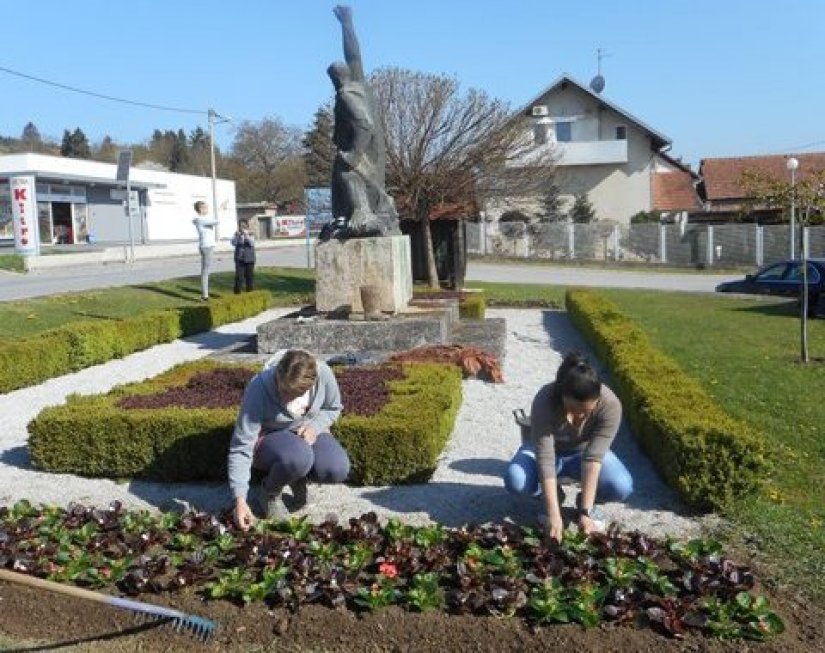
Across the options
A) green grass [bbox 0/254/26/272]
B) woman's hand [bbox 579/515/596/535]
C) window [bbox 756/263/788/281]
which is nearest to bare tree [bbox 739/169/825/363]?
woman's hand [bbox 579/515/596/535]

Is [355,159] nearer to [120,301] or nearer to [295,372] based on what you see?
[295,372]

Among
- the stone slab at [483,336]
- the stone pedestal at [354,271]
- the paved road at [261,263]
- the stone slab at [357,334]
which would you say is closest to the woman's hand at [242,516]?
the stone slab at [357,334]

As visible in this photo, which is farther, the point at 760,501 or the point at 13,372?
the point at 13,372

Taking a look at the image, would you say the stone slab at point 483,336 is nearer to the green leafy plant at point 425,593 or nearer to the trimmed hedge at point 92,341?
the trimmed hedge at point 92,341

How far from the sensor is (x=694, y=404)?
6047 millimetres

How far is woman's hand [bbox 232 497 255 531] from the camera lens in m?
4.64

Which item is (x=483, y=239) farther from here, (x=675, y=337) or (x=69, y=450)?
(x=69, y=450)

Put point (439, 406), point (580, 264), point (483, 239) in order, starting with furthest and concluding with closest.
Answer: point (483, 239) < point (580, 264) < point (439, 406)

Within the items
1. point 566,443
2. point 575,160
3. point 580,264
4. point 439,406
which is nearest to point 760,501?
point 566,443

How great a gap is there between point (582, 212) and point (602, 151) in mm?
3336

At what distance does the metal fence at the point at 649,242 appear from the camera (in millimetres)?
36156

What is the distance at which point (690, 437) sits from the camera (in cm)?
520

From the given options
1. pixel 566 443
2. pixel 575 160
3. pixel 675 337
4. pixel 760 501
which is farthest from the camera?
pixel 575 160

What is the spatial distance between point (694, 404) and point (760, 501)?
94 cm
